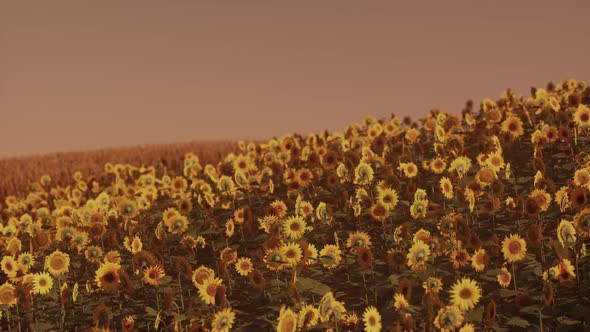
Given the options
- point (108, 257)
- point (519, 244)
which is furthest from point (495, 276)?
point (108, 257)

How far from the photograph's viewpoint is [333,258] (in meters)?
7.20

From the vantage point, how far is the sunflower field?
652 cm

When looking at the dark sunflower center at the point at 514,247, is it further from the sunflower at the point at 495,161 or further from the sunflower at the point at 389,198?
the sunflower at the point at 495,161

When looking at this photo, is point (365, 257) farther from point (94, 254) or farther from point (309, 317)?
point (94, 254)

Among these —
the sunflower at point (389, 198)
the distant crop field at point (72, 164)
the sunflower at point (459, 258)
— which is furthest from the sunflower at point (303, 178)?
the distant crop field at point (72, 164)

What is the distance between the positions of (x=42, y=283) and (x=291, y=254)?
128 inches

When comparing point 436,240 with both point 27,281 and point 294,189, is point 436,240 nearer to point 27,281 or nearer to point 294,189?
point 294,189

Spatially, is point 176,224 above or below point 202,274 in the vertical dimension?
above

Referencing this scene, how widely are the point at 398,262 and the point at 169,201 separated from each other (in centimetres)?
593

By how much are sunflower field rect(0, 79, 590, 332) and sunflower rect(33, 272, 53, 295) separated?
0.01 metres

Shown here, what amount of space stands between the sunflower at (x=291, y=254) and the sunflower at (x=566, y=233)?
268cm

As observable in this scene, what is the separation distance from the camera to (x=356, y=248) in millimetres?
7754

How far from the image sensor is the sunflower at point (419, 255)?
6.88 m

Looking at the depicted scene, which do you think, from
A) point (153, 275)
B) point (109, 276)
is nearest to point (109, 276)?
point (109, 276)
